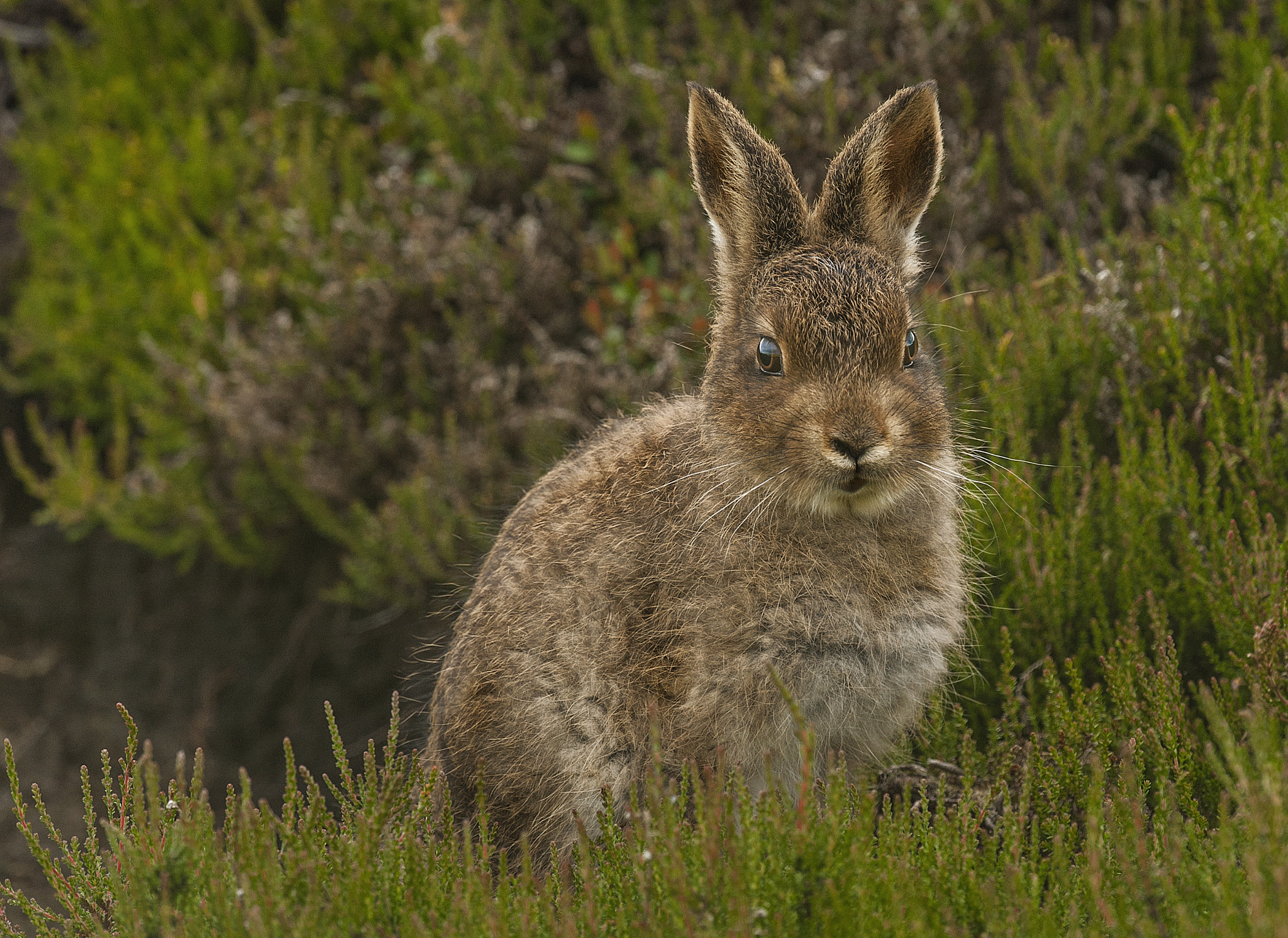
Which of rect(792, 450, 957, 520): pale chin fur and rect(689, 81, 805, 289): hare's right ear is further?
rect(689, 81, 805, 289): hare's right ear

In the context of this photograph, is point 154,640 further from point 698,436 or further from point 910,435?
point 910,435

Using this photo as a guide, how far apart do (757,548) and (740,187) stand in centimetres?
105

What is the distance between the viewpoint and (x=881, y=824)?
251 centimetres

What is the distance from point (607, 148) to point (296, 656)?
3.30 m

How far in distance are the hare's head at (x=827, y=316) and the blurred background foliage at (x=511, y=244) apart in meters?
0.88

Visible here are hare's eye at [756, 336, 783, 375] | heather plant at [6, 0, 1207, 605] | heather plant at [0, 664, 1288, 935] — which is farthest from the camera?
heather plant at [6, 0, 1207, 605]

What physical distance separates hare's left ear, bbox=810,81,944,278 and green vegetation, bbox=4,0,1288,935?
50 cm

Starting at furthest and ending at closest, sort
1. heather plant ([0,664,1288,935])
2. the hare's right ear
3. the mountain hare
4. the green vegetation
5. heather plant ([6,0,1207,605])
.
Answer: heather plant ([6,0,1207,605]) → the hare's right ear → the mountain hare → the green vegetation → heather plant ([0,664,1288,935])

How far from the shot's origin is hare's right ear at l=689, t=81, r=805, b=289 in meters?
3.16

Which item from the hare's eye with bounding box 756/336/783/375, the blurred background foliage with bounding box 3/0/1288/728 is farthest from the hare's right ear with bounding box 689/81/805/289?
the blurred background foliage with bounding box 3/0/1288/728

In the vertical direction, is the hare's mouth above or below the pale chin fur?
above

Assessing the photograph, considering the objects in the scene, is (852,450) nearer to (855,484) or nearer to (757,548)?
(855,484)

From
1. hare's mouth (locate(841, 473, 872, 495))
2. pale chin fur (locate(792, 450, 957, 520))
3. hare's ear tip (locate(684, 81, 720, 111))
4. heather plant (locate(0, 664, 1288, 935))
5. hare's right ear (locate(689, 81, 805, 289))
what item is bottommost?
heather plant (locate(0, 664, 1288, 935))

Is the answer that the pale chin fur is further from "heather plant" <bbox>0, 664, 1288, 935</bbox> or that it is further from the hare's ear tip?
the hare's ear tip
